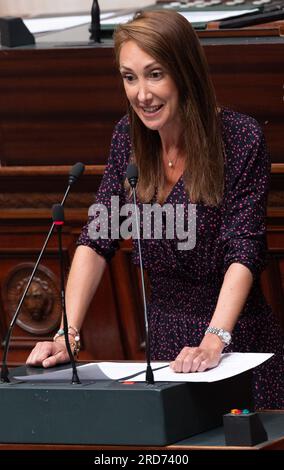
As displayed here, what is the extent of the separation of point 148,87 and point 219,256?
430 millimetres

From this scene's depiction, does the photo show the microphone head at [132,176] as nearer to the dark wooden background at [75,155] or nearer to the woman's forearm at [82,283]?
the woman's forearm at [82,283]

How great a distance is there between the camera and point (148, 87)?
294cm

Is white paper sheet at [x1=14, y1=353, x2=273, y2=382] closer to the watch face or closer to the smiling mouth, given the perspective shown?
the watch face

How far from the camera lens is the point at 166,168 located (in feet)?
10.3

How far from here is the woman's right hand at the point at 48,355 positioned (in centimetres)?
282

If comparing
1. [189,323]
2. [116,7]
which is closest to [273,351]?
[189,323]

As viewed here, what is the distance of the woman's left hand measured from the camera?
262 centimetres

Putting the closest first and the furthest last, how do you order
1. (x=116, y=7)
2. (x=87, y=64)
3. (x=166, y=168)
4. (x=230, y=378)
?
(x=230, y=378) → (x=166, y=168) → (x=87, y=64) → (x=116, y=7)

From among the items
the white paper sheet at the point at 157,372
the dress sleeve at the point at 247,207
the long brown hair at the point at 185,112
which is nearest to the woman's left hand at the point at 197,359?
the white paper sheet at the point at 157,372

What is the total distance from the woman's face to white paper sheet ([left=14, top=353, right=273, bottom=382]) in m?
0.58

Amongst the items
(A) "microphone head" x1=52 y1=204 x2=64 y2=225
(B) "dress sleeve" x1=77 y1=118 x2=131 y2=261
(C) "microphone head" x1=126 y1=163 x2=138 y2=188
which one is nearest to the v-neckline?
(B) "dress sleeve" x1=77 y1=118 x2=131 y2=261

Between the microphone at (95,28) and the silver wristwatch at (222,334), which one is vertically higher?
the microphone at (95,28)

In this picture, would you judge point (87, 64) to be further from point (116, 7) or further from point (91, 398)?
point (116, 7)

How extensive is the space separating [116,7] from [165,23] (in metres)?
5.05
